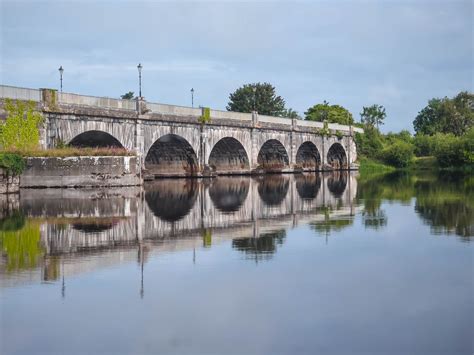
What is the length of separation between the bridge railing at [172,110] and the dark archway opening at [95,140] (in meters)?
3.93

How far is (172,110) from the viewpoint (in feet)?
172

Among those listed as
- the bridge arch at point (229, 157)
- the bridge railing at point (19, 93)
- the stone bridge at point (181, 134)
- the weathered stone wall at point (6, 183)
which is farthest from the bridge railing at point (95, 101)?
the bridge arch at point (229, 157)

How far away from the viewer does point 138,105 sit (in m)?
48.0

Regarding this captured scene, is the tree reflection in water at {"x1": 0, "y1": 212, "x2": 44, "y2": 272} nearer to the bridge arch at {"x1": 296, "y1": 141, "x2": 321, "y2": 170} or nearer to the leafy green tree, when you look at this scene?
the leafy green tree

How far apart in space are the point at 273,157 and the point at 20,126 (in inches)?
1554

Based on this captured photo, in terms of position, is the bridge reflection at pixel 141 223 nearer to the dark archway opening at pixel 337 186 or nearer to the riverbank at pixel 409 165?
the dark archway opening at pixel 337 186

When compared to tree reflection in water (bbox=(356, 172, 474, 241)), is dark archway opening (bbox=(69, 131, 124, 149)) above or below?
above

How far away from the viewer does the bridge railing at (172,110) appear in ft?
164

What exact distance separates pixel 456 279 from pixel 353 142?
8085cm

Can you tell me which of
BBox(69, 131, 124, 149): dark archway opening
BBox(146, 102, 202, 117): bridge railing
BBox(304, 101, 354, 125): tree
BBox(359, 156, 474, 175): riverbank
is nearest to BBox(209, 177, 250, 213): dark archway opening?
BBox(69, 131, 124, 149): dark archway opening

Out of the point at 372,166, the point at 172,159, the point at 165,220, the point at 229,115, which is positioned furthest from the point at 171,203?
the point at 372,166

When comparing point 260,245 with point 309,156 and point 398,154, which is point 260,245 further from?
point 398,154

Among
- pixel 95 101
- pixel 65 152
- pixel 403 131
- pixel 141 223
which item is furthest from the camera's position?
pixel 403 131

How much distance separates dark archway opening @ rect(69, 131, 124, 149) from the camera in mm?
45353
